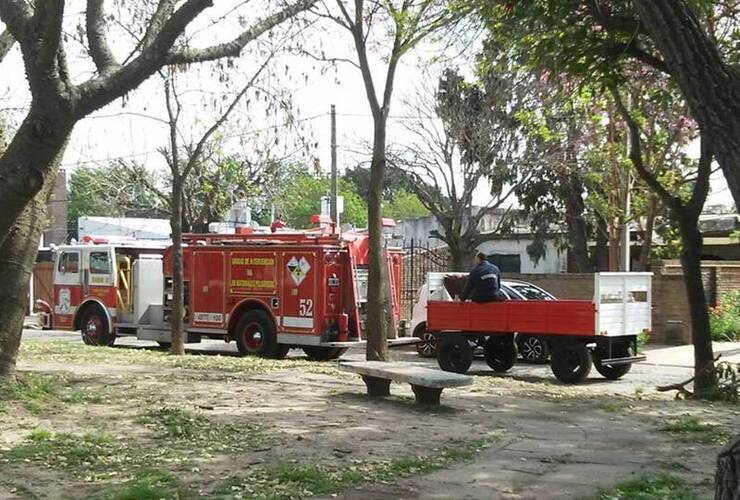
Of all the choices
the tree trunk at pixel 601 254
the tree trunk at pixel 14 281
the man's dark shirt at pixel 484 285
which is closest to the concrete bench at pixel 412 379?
the tree trunk at pixel 14 281

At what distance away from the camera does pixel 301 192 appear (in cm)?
4112

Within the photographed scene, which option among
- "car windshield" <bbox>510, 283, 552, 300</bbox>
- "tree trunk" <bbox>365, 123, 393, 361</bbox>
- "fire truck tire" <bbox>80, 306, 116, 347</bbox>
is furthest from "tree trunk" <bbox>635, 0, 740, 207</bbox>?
"fire truck tire" <bbox>80, 306, 116, 347</bbox>

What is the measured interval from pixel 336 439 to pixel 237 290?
37.5ft

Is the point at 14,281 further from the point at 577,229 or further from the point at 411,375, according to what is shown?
the point at 577,229

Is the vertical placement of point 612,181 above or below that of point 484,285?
above

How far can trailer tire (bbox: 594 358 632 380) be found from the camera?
1534 cm

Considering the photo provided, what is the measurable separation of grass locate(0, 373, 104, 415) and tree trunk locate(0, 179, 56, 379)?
0.82 feet

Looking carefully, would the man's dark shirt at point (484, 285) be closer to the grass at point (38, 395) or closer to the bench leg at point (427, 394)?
the bench leg at point (427, 394)

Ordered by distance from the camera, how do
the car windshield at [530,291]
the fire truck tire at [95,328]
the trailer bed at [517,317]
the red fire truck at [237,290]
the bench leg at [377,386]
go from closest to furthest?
the bench leg at [377,386] → the trailer bed at [517,317] → the red fire truck at [237,290] → the car windshield at [530,291] → the fire truck tire at [95,328]

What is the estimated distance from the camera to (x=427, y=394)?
10477 mm

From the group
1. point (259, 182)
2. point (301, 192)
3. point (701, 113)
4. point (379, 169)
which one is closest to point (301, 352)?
point (379, 169)

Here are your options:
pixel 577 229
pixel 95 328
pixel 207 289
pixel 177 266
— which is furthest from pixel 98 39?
pixel 577 229

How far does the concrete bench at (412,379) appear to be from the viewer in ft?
32.4

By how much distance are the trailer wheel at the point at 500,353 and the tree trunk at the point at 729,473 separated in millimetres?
12613
